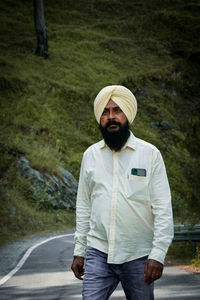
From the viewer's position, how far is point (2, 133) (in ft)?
109

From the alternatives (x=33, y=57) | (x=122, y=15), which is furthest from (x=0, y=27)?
(x=122, y=15)

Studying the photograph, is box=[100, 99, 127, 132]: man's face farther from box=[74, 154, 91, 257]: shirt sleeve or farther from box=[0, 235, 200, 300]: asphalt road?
box=[0, 235, 200, 300]: asphalt road

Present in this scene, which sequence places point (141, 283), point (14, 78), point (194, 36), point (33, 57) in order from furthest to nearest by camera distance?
1. point (194, 36)
2. point (33, 57)
3. point (14, 78)
4. point (141, 283)

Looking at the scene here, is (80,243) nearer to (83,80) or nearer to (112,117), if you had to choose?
(112,117)

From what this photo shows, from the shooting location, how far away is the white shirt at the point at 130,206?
4.21m

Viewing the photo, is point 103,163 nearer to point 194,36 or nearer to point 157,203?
point 157,203

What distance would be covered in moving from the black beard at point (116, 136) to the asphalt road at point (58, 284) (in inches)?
171

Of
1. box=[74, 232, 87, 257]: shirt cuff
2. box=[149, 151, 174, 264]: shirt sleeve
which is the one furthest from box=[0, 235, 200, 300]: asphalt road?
box=[149, 151, 174, 264]: shirt sleeve

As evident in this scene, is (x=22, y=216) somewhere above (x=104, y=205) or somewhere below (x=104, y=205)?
below

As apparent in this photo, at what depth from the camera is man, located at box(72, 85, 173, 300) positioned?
4199mm

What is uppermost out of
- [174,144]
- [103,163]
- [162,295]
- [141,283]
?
[103,163]

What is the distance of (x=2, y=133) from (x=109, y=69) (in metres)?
18.0

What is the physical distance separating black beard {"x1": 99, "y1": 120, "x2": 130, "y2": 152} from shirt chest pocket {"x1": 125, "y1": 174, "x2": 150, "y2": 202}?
310 millimetres

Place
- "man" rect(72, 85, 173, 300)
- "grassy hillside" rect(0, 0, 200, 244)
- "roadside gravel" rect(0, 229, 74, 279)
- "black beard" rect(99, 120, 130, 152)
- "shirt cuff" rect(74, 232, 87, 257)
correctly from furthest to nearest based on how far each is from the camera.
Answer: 1. "grassy hillside" rect(0, 0, 200, 244)
2. "roadside gravel" rect(0, 229, 74, 279)
3. "shirt cuff" rect(74, 232, 87, 257)
4. "black beard" rect(99, 120, 130, 152)
5. "man" rect(72, 85, 173, 300)
